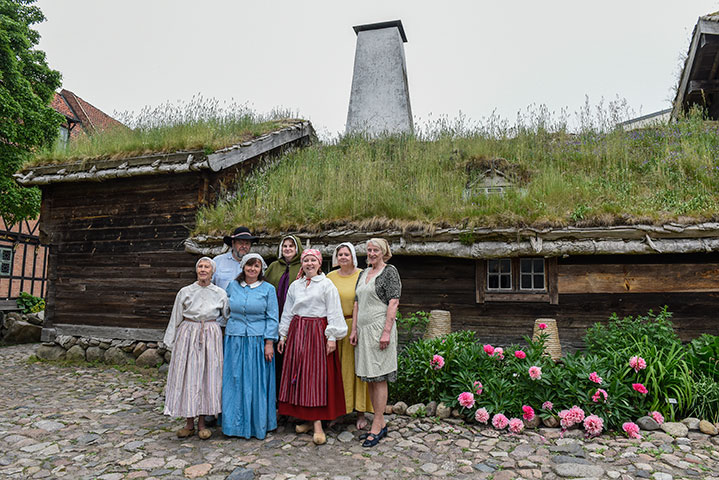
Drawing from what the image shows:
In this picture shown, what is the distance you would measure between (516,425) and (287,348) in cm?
233

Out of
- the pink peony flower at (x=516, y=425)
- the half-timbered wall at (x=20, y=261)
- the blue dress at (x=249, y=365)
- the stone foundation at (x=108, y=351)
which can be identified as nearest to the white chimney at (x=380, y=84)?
the stone foundation at (x=108, y=351)

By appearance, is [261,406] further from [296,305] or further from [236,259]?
[236,259]

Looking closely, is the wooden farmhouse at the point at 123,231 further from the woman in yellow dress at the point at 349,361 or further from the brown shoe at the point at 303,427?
the brown shoe at the point at 303,427

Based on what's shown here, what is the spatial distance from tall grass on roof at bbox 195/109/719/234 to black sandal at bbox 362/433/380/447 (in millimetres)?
2789

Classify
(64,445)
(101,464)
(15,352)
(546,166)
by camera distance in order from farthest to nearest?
(15,352) < (546,166) < (64,445) < (101,464)

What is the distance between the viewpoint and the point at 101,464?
3879 mm

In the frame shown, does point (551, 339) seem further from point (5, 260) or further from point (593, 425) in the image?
point (5, 260)

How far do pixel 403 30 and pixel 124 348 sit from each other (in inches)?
438

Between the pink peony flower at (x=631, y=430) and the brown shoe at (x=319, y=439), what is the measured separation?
111 inches

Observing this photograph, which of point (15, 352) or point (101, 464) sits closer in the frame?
point (101, 464)

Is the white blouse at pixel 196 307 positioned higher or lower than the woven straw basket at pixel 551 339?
higher

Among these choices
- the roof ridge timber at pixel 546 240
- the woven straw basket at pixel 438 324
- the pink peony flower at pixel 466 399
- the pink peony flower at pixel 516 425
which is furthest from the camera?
the woven straw basket at pixel 438 324

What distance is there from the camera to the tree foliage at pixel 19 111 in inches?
489

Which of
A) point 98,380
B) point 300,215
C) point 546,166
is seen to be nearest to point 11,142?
point 98,380
